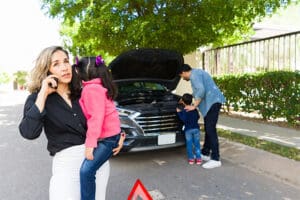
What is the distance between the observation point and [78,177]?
7.05ft

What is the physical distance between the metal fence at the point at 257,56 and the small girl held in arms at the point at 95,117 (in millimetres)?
6790

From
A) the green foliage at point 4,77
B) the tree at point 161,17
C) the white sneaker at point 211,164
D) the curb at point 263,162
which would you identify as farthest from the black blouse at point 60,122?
the green foliage at point 4,77

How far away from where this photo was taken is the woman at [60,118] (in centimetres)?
202

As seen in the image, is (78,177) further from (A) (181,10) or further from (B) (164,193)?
(A) (181,10)

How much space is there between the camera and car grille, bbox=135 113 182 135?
4.75 meters

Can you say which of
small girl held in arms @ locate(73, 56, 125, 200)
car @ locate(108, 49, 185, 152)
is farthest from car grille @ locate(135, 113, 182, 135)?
small girl held in arms @ locate(73, 56, 125, 200)

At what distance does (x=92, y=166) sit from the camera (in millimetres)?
2141

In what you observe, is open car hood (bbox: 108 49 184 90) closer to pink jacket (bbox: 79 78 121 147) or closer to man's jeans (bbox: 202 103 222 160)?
man's jeans (bbox: 202 103 222 160)

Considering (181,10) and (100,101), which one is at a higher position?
(181,10)

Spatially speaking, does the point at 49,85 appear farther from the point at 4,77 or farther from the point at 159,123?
the point at 4,77

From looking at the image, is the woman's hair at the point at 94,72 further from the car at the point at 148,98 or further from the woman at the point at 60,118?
the car at the point at 148,98

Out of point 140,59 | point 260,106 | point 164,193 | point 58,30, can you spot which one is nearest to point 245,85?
point 260,106

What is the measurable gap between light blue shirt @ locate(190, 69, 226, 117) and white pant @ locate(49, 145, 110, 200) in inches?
115

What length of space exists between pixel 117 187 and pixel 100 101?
90.9 inches
